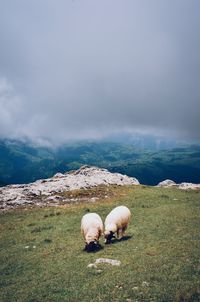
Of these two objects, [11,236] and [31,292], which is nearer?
[31,292]

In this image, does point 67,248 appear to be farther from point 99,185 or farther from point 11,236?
point 99,185

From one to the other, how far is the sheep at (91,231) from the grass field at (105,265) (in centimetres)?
80

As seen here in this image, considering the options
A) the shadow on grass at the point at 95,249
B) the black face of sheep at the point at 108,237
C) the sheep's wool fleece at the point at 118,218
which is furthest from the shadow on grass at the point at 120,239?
the shadow on grass at the point at 95,249

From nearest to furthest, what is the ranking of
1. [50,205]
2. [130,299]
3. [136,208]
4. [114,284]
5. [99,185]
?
[130,299] → [114,284] → [136,208] → [50,205] → [99,185]

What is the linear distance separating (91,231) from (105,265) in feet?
18.1

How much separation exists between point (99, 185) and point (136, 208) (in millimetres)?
24562

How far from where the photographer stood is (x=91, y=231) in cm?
2509

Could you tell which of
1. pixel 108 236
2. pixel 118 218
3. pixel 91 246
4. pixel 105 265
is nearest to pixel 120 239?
pixel 108 236

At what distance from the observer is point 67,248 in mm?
25906

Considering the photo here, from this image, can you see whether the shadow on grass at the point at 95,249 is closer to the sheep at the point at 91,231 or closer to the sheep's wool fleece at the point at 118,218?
the sheep at the point at 91,231

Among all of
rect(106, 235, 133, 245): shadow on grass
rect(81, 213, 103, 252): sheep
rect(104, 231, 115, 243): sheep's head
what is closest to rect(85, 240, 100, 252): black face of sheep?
rect(81, 213, 103, 252): sheep

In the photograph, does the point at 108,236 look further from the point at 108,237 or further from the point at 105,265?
the point at 105,265

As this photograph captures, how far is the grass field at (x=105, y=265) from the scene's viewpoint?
609 inches

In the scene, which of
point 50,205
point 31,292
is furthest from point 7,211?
point 31,292
